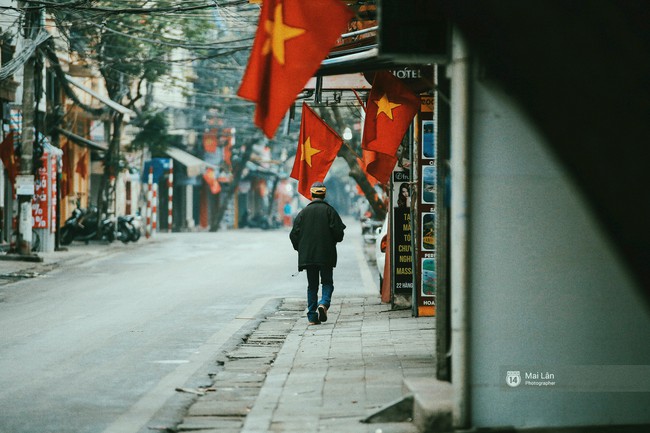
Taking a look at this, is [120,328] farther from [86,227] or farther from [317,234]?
[86,227]

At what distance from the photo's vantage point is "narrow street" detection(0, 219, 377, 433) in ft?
25.4

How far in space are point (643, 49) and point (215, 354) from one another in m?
6.04

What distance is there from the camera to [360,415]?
23.1 ft

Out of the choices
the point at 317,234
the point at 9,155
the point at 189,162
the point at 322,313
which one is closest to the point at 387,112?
the point at 317,234

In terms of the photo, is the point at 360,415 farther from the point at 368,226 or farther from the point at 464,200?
the point at 368,226

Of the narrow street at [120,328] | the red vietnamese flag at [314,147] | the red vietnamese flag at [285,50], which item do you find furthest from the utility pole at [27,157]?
the red vietnamese flag at [285,50]

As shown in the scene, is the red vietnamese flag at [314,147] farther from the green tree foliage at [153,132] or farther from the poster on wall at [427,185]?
the green tree foliage at [153,132]

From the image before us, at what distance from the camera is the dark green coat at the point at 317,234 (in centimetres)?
1289

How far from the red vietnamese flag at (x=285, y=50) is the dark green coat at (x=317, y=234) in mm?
5915

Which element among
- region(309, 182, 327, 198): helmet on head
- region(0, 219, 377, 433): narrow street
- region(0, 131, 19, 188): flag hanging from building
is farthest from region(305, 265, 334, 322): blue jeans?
region(0, 131, 19, 188): flag hanging from building

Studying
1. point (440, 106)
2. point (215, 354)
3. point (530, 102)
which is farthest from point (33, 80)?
point (530, 102)

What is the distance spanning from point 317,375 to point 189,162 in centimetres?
4338

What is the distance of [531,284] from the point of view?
5957 mm

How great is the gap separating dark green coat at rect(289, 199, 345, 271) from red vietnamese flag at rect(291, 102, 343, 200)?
1.23 feet
